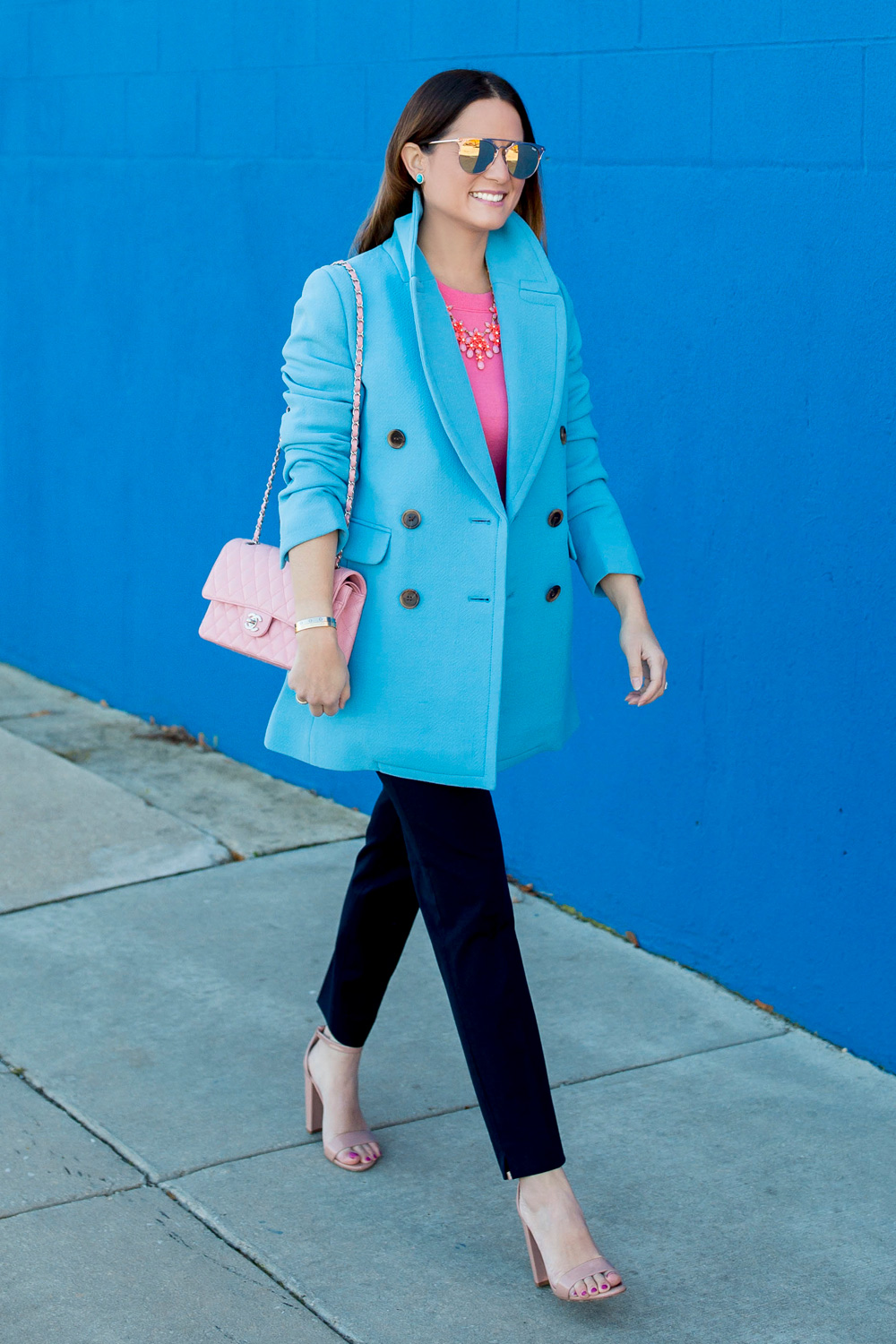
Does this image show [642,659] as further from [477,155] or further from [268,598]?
[477,155]

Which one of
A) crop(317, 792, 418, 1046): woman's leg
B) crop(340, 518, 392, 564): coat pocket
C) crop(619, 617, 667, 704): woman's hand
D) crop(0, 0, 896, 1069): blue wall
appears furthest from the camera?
crop(0, 0, 896, 1069): blue wall

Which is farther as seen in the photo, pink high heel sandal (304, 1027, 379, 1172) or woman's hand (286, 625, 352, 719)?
pink high heel sandal (304, 1027, 379, 1172)

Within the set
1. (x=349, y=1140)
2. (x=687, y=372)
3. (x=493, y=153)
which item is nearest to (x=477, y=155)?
(x=493, y=153)

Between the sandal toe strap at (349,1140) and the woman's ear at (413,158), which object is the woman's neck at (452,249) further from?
the sandal toe strap at (349,1140)

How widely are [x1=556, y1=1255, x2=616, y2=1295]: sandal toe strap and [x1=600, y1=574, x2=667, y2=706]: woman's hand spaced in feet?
3.12

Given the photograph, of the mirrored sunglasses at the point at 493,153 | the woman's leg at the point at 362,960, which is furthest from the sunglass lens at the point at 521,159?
the woman's leg at the point at 362,960

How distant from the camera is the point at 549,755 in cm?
467

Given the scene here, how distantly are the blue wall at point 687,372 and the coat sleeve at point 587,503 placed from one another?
0.78 metres

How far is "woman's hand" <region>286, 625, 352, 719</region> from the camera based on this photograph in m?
2.92

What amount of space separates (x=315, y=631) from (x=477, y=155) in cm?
84

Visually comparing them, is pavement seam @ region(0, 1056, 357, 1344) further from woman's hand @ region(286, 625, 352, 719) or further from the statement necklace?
the statement necklace

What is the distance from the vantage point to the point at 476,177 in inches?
116

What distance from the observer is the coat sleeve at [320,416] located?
9.59 feet

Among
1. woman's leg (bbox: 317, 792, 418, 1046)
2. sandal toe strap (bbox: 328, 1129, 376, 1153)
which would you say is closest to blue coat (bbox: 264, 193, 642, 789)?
woman's leg (bbox: 317, 792, 418, 1046)
